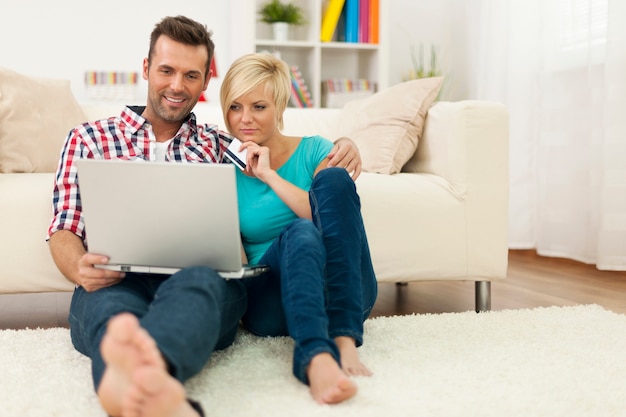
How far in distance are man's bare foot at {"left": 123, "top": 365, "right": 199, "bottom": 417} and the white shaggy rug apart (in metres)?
A: 0.24

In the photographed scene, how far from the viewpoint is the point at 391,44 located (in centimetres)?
415

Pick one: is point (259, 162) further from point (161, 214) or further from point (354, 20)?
point (354, 20)

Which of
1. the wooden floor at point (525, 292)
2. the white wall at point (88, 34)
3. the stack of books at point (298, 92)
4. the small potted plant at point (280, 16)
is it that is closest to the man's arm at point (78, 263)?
A: the wooden floor at point (525, 292)

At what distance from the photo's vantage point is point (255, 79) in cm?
162

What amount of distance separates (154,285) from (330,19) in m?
2.67

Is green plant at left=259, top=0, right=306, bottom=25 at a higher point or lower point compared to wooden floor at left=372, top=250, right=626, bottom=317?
higher

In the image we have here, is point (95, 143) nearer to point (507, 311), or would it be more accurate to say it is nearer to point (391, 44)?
point (507, 311)

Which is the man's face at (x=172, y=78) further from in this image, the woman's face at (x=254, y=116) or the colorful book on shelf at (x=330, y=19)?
the colorful book on shelf at (x=330, y=19)

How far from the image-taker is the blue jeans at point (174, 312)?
3.41 feet

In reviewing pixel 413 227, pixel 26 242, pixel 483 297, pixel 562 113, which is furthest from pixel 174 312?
pixel 562 113

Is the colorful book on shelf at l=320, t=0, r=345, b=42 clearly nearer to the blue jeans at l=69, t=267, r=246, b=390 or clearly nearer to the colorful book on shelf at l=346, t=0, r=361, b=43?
the colorful book on shelf at l=346, t=0, r=361, b=43

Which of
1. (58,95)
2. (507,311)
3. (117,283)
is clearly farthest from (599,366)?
(58,95)

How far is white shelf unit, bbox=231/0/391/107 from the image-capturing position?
11.8 feet

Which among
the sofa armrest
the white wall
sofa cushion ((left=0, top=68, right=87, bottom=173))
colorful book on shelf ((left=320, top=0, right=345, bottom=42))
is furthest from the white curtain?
sofa cushion ((left=0, top=68, right=87, bottom=173))
